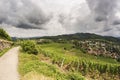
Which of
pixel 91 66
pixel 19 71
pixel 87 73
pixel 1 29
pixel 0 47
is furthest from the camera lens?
pixel 91 66

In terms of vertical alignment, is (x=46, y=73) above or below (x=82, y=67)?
above

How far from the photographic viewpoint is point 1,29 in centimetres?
9675

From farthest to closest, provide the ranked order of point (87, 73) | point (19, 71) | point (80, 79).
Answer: point (87, 73) < point (19, 71) < point (80, 79)

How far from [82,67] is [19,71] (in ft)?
312

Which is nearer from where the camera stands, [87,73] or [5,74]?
[5,74]

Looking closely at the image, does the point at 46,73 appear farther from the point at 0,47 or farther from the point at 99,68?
the point at 99,68

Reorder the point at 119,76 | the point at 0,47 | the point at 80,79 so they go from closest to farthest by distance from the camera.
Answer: the point at 80,79 → the point at 0,47 → the point at 119,76

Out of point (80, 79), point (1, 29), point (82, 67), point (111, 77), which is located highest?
point (1, 29)

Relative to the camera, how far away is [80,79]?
92.5 ft

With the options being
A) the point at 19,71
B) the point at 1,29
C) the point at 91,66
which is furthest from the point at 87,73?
the point at 19,71

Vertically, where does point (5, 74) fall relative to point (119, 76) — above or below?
above

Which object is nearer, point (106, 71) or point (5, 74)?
point (5, 74)

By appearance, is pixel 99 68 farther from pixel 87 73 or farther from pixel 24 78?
pixel 24 78

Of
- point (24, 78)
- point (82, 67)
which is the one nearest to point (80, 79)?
point (24, 78)
